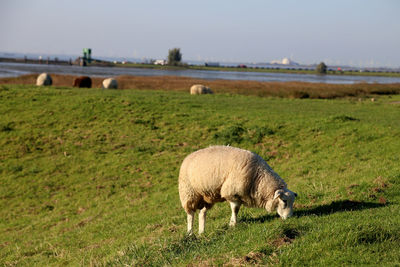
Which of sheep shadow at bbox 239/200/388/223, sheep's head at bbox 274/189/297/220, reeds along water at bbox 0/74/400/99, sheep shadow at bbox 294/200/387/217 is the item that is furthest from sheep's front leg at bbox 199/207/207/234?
reeds along water at bbox 0/74/400/99

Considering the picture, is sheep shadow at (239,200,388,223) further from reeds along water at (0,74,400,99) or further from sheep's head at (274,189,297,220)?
reeds along water at (0,74,400,99)

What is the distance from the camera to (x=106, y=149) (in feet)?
76.2

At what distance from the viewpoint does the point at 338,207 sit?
998 centimetres

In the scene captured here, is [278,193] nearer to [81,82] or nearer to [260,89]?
[81,82]

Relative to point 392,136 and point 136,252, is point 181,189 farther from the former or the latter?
point 392,136

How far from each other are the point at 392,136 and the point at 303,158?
4852 mm

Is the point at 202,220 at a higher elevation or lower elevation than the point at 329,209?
lower

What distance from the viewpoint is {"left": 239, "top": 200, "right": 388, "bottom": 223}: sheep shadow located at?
9.42 m

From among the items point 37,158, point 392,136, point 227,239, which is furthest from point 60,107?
point 227,239

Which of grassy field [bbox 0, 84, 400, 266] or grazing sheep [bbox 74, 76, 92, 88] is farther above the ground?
grazing sheep [bbox 74, 76, 92, 88]

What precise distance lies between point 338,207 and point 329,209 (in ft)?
1.00

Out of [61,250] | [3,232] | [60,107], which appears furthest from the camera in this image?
[60,107]

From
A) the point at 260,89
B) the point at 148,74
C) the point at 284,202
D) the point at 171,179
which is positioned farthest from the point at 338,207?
the point at 148,74

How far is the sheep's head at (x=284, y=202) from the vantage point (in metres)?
8.87
